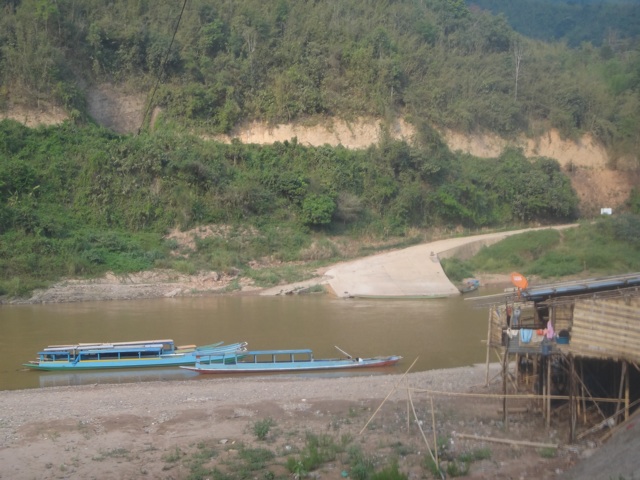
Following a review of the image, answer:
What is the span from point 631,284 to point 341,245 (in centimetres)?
2890

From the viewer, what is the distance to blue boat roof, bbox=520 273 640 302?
15477mm

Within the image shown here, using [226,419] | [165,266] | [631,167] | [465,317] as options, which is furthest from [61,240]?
[631,167]

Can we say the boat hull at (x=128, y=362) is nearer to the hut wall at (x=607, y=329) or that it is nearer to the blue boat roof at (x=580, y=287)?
the blue boat roof at (x=580, y=287)

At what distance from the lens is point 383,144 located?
49812 mm

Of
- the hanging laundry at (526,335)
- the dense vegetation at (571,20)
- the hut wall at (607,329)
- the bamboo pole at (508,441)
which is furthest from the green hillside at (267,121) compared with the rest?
the dense vegetation at (571,20)

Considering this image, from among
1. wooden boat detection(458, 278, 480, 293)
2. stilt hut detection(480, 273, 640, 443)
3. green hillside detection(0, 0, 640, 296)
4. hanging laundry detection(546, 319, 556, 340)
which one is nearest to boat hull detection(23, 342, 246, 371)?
stilt hut detection(480, 273, 640, 443)

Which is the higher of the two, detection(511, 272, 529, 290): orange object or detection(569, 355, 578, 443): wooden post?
detection(511, 272, 529, 290): orange object

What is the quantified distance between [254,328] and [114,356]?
6348 mm

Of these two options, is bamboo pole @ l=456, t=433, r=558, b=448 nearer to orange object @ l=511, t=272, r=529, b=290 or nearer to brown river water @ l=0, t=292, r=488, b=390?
orange object @ l=511, t=272, r=529, b=290

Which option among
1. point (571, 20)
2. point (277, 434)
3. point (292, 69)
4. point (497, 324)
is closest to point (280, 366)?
point (277, 434)

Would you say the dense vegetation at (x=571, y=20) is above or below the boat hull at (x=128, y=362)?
above

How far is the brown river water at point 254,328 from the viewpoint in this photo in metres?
23.1

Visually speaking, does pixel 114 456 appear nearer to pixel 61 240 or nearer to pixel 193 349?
pixel 193 349

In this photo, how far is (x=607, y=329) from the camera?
46.7ft
